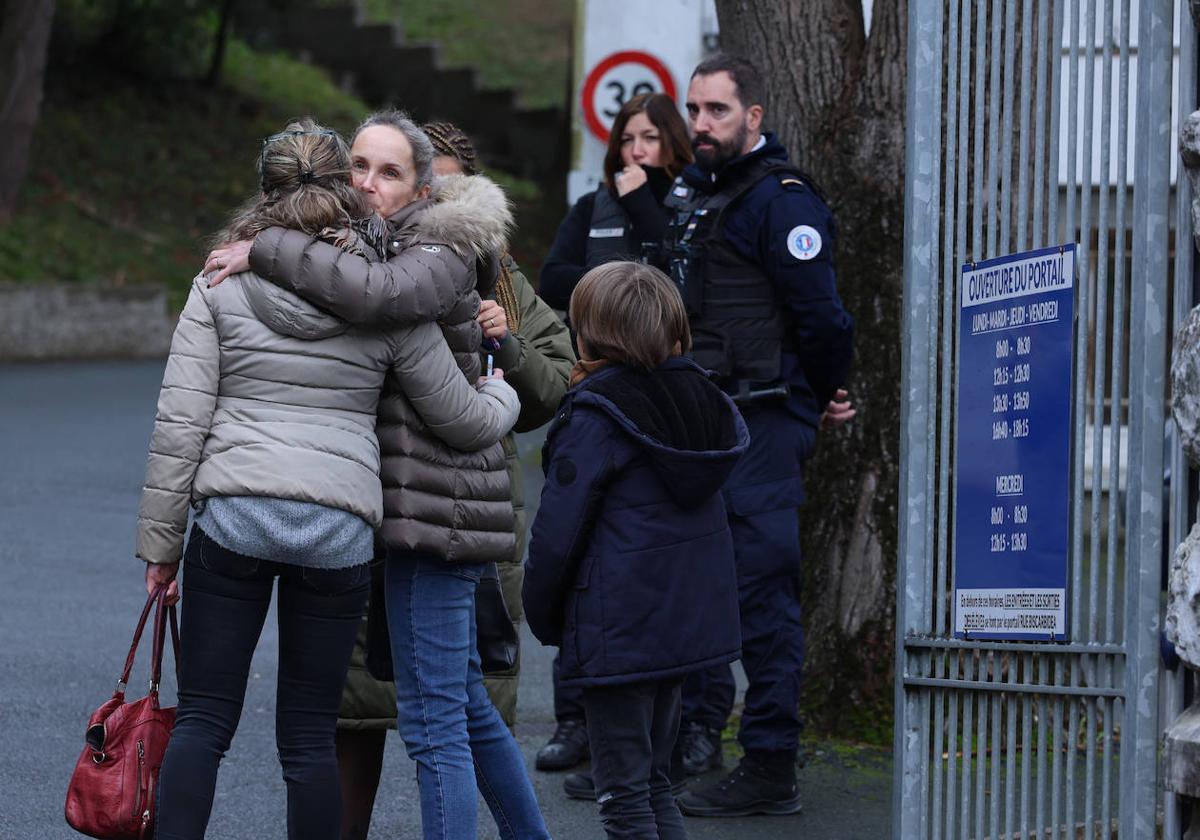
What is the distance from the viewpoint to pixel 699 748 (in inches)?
222

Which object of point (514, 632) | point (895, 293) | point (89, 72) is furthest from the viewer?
point (89, 72)

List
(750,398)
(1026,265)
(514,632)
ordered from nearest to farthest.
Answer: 1. (1026,265)
2. (514,632)
3. (750,398)

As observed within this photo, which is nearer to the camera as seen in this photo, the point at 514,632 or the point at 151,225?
the point at 514,632

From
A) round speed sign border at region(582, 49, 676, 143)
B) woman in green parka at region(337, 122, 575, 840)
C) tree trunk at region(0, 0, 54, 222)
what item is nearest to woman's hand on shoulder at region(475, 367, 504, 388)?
woman in green parka at region(337, 122, 575, 840)

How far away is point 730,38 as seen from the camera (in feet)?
20.6

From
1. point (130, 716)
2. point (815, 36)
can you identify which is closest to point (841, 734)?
point (815, 36)

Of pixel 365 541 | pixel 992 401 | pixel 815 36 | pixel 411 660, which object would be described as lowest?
pixel 411 660

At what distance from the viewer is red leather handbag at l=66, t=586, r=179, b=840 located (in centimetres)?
392

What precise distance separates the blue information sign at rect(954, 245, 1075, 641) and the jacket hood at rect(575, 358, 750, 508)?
1.73ft

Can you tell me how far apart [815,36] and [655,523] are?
8.45ft

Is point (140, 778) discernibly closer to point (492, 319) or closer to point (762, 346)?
point (492, 319)

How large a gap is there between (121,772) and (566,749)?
6.55 feet

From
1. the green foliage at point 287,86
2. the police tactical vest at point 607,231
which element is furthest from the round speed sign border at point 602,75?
the green foliage at point 287,86

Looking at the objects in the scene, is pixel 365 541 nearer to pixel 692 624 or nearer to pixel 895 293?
pixel 692 624
